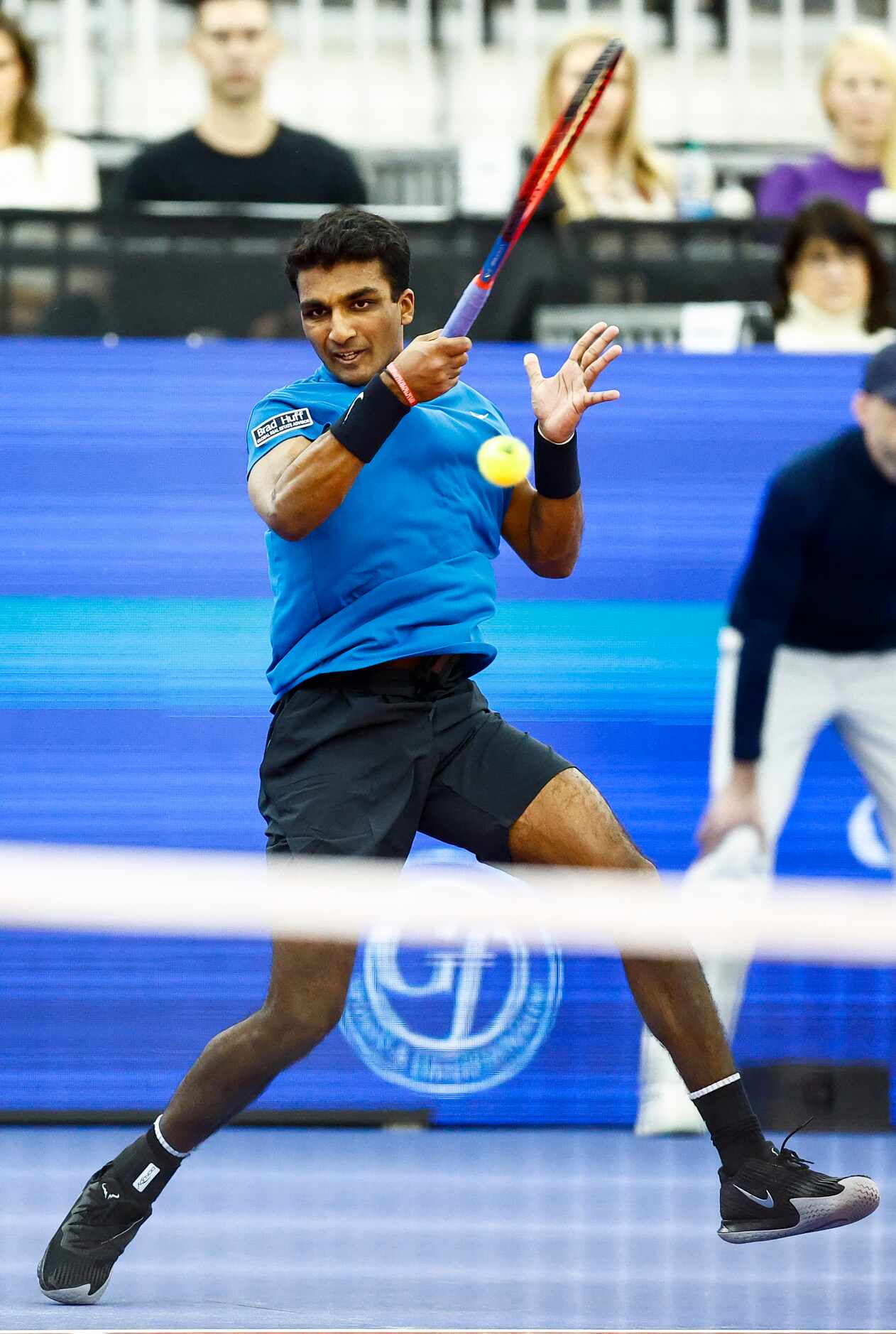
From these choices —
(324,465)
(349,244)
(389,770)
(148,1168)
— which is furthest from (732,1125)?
(349,244)

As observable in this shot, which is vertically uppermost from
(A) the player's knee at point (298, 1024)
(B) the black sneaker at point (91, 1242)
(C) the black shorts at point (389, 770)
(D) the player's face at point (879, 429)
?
(D) the player's face at point (879, 429)

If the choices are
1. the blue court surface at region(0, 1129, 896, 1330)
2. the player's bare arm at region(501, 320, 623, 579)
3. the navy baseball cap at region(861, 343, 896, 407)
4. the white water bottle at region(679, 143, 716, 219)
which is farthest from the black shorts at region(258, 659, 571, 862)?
the white water bottle at region(679, 143, 716, 219)

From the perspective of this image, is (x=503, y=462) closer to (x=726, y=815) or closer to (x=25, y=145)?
(x=726, y=815)

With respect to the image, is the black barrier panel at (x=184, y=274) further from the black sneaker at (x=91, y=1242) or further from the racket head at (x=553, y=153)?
the black sneaker at (x=91, y=1242)

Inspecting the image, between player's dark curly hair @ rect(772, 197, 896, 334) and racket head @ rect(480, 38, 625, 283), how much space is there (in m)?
2.22

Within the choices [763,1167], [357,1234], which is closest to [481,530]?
[763,1167]

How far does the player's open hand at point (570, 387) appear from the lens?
13.3ft

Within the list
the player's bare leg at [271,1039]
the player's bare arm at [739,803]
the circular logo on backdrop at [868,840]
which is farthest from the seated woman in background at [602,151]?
the player's bare leg at [271,1039]

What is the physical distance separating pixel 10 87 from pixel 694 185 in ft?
7.00

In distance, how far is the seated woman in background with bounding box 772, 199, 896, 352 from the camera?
6.14 metres

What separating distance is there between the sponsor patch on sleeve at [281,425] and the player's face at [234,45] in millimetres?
2679

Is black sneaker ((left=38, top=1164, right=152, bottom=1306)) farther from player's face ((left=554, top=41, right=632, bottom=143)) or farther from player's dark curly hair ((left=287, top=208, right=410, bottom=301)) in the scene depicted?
player's face ((left=554, top=41, right=632, bottom=143))

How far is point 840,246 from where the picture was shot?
6.15m

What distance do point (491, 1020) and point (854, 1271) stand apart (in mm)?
1566
